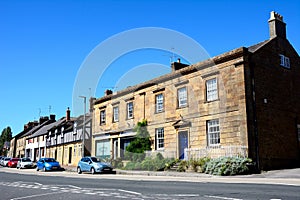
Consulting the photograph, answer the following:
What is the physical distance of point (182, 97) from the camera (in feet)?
83.5

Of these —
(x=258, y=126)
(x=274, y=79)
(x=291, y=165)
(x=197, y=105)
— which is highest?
(x=274, y=79)

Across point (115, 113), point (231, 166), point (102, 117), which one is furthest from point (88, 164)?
point (102, 117)

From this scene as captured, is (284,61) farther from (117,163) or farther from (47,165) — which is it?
(47,165)

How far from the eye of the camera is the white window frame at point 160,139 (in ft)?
87.0

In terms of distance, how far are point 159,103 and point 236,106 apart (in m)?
8.48

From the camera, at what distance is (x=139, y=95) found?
30.1m

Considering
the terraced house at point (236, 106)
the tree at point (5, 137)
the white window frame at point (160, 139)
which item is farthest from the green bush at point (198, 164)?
the tree at point (5, 137)

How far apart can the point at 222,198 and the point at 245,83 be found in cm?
1331

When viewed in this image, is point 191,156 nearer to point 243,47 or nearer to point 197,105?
point 197,105

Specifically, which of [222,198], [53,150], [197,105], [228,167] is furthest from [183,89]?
[53,150]

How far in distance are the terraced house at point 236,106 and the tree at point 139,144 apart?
513mm

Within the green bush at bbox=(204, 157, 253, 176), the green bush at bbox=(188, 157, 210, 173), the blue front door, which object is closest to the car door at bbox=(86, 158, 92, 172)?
the blue front door

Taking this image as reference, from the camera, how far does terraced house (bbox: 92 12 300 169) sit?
20.6m

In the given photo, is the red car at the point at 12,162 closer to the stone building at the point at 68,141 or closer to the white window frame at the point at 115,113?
the stone building at the point at 68,141
